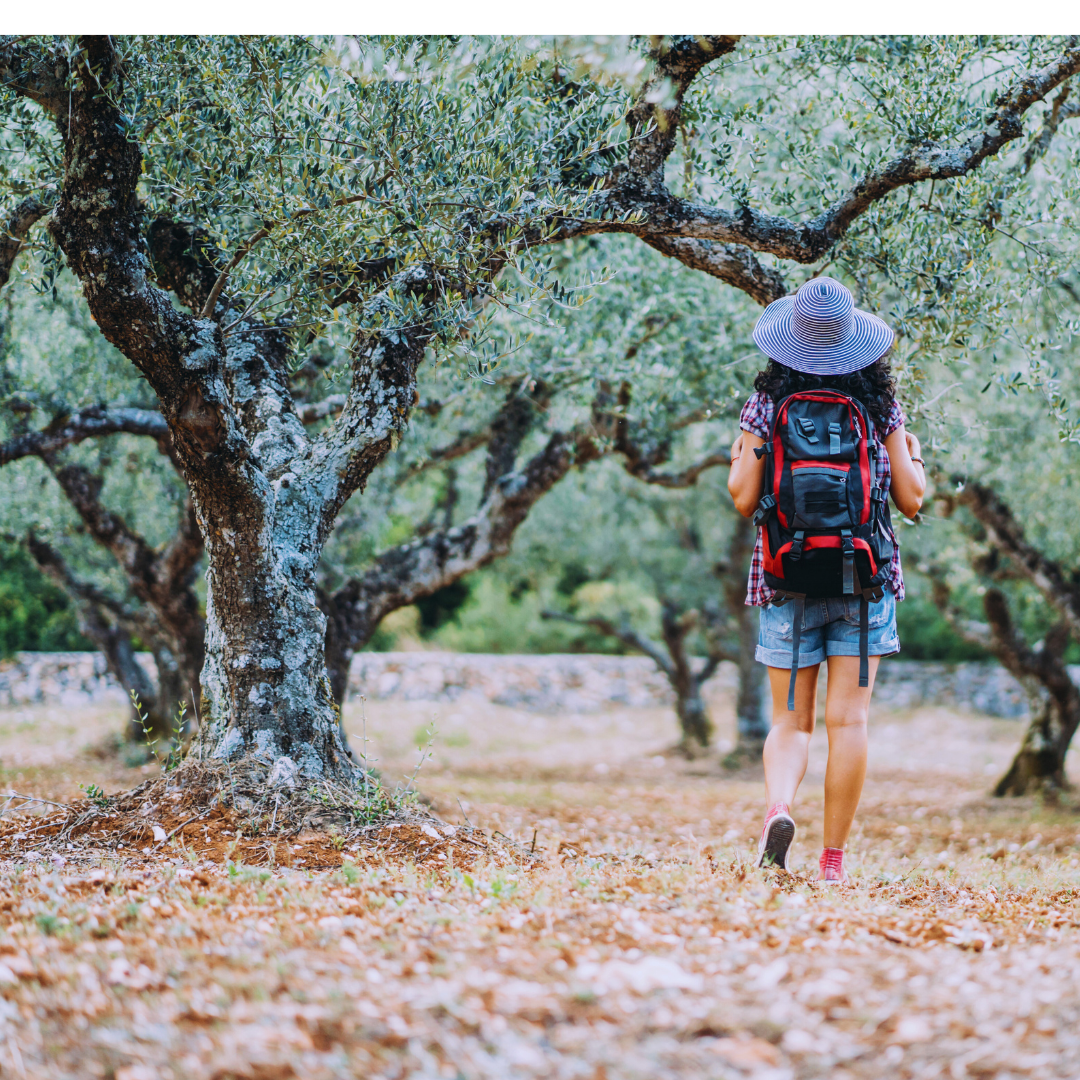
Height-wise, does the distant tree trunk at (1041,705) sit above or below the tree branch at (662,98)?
below

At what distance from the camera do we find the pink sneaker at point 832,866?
158 inches

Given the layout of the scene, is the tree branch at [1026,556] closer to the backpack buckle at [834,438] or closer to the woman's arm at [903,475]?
Answer: the woman's arm at [903,475]

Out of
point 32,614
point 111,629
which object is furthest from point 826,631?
point 32,614

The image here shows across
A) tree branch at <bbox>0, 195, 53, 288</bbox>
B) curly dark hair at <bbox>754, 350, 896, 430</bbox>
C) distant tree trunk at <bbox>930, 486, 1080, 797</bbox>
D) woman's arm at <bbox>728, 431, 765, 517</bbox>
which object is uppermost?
tree branch at <bbox>0, 195, 53, 288</bbox>

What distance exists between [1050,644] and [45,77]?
1171 centimetres

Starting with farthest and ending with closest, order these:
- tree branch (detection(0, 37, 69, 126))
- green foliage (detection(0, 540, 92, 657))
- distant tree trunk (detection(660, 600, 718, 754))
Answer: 1. green foliage (detection(0, 540, 92, 657))
2. distant tree trunk (detection(660, 600, 718, 754))
3. tree branch (detection(0, 37, 69, 126))

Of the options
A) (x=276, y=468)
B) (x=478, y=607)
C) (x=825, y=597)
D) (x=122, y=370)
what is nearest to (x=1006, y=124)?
(x=825, y=597)

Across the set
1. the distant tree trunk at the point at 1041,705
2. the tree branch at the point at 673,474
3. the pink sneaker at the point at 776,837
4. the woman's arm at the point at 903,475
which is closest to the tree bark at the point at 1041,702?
the distant tree trunk at the point at 1041,705

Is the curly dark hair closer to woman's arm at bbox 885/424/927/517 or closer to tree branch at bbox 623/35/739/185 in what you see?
woman's arm at bbox 885/424/927/517

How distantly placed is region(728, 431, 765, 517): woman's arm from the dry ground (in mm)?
1515

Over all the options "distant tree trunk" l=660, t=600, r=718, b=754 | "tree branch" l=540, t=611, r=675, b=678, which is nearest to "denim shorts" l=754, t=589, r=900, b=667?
"distant tree trunk" l=660, t=600, r=718, b=754

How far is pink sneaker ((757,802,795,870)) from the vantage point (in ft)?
12.9

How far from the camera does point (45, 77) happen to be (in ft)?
16.4

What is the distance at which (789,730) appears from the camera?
415cm
